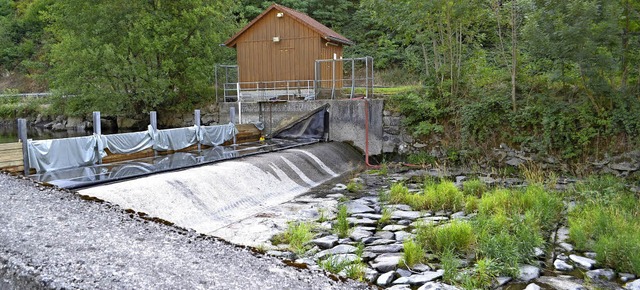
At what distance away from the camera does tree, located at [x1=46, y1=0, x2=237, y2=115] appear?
2109 cm

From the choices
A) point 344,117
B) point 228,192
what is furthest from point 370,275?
point 344,117

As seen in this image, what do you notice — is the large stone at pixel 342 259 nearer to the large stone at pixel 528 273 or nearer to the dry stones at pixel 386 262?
the dry stones at pixel 386 262

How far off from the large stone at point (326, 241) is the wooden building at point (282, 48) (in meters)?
12.4

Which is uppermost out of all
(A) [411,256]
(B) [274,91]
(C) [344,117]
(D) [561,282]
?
(B) [274,91]

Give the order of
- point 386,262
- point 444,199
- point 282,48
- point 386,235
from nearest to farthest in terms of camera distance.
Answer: point 386,262, point 386,235, point 444,199, point 282,48

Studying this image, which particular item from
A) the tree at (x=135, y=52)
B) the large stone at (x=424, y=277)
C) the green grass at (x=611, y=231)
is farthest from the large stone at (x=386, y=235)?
the tree at (x=135, y=52)

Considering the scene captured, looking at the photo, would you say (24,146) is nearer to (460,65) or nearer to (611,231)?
(611,231)

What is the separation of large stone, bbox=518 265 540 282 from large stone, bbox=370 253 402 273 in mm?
1632

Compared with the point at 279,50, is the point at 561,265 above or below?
below

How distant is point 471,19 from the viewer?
648 inches

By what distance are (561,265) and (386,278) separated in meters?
2.62

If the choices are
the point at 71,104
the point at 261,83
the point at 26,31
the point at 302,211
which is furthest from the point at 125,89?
the point at 26,31

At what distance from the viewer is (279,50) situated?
20547mm

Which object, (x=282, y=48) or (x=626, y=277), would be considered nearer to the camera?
(x=626, y=277)
